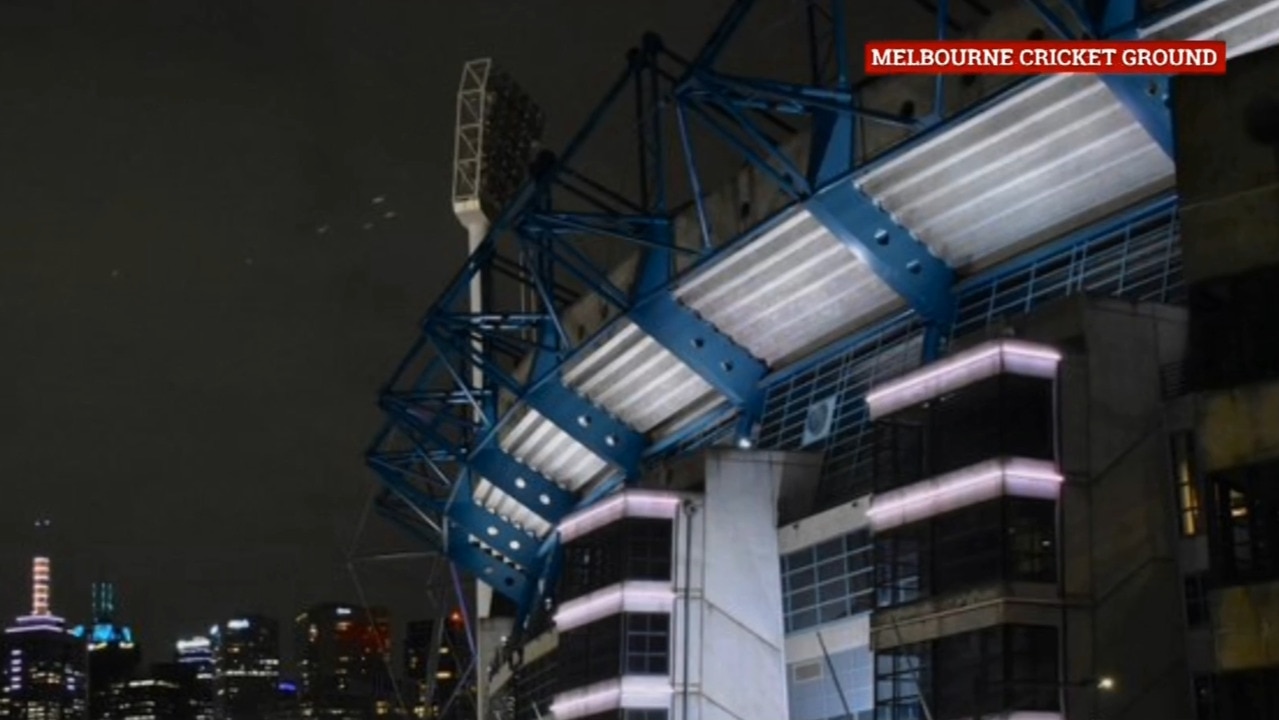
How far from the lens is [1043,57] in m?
48.9

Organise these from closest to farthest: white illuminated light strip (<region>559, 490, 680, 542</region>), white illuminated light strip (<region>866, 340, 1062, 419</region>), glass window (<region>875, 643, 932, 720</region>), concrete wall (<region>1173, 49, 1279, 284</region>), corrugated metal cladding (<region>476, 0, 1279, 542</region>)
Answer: concrete wall (<region>1173, 49, 1279, 284</region>) → white illuminated light strip (<region>866, 340, 1062, 419</region>) → glass window (<region>875, 643, 932, 720</region>) → corrugated metal cladding (<region>476, 0, 1279, 542</region>) → white illuminated light strip (<region>559, 490, 680, 542</region>)

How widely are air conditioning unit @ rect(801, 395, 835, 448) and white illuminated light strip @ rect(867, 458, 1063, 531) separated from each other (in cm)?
1313

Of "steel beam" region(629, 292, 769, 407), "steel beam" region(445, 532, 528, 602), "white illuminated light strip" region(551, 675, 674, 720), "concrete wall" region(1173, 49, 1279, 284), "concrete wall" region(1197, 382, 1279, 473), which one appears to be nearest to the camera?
"concrete wall" region(1197, 382, 1279, 473)

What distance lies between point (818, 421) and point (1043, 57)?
54.9 feet

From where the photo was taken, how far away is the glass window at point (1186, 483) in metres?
44.5

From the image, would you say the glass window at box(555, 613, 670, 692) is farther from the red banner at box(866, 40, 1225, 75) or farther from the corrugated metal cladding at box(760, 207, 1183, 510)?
the red banner at box(866, 40, 1225, 75)

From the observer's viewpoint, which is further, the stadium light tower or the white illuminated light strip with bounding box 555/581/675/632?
the stadium light tower

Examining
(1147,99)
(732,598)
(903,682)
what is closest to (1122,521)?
(903,682)

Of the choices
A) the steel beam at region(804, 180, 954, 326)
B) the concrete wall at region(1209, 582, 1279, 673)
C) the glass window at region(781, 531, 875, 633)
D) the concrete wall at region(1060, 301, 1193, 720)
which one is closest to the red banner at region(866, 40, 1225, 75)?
the steel beam at region(804, 180, 954, 326)

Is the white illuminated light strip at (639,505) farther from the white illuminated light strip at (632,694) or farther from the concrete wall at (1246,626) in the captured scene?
the concrete wall at (1246,626)

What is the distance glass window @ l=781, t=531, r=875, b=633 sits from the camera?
56.2m

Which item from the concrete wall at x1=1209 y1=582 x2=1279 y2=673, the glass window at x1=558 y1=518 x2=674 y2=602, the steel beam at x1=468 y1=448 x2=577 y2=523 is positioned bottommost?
the concrete wall at x1=1209 y1=582 x2=1279 y2=673

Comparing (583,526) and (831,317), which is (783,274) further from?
(583,526)

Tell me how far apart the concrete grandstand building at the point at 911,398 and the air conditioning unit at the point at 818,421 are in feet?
0.44
